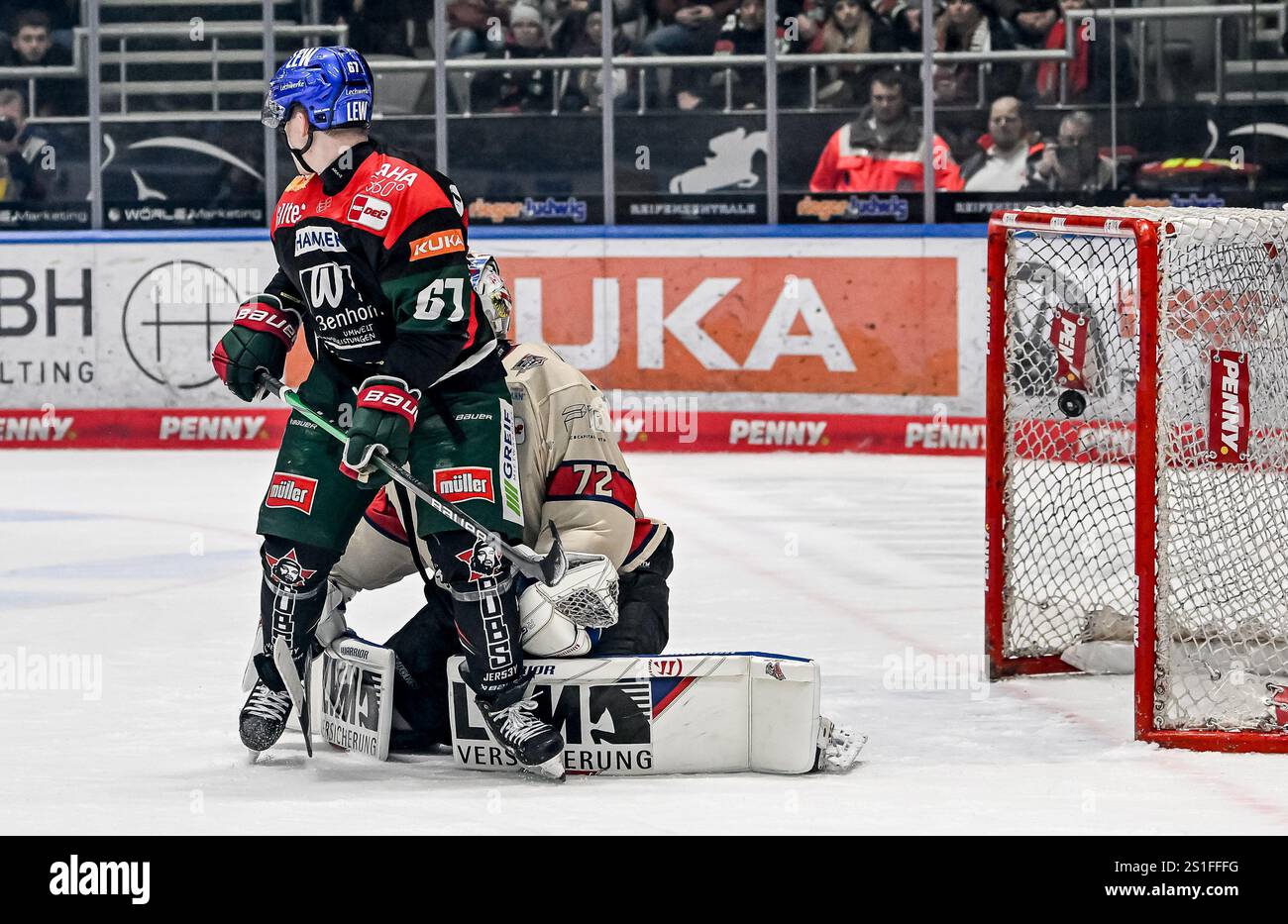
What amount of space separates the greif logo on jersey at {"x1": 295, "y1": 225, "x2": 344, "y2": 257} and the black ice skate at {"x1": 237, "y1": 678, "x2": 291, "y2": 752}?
34.6 inches

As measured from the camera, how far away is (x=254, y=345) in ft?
13.2

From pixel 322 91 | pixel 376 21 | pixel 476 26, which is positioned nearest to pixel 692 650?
pixel 322 91

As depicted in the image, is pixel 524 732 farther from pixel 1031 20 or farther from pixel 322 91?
pixel 1031 20

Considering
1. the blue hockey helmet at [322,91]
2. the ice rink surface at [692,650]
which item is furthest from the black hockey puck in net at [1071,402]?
the blue hockey helmet at [322,91]

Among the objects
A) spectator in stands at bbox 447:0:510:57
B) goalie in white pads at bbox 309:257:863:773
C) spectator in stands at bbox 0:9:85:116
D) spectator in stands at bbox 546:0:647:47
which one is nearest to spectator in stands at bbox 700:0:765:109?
spectator in stands at bbox 546:0:647:47

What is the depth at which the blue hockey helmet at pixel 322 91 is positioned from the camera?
3914 millimetres

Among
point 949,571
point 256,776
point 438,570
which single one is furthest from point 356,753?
point 949,571

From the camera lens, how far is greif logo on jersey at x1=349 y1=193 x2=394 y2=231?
385cm

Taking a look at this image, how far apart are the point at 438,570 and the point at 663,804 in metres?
0.63

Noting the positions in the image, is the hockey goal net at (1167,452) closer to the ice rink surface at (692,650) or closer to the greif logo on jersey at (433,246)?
the ice rink surface at (692,650)

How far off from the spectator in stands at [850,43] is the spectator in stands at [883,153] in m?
0.09

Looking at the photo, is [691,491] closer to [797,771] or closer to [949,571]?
[949,571]

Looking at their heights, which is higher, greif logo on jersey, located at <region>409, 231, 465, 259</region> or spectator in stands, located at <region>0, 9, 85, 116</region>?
spectator in stands, located at <region>0, 9, 85, 116</region>

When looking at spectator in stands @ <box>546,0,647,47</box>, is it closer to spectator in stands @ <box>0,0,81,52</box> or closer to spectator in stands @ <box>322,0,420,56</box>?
spectator in stands @ <box>322,0,420,56</box>
